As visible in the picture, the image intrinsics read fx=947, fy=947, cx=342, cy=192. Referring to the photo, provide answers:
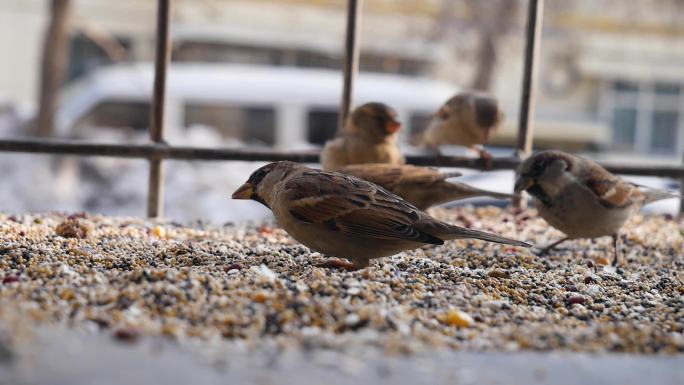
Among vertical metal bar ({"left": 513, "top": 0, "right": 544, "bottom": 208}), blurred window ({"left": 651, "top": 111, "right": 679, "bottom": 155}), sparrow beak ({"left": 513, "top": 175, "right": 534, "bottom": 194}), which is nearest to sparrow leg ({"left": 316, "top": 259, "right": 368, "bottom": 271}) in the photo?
sparrow beak ({"left": 513, "top": 175, "right": 534, "bottom": 194})

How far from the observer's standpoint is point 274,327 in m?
2.48

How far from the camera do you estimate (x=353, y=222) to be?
3639mm

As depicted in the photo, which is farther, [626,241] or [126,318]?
[626,241]

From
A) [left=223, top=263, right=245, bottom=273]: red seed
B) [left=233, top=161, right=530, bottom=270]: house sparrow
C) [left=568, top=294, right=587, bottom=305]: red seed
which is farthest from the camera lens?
[left=233, top=161, right=530, bottom=270]: house sparrow

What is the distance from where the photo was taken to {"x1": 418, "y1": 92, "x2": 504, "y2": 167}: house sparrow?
6480 millimetres

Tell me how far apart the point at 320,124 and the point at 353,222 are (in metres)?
10.9

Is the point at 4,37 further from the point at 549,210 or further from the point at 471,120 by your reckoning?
the point at 549,210

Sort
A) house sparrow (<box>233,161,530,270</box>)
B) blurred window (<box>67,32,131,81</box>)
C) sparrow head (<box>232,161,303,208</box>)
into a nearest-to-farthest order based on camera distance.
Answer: house sparrow (<box>233,161,530,270</box>), sparrow head (<box>232,161,303,208</box>), blurred window (<box>67,32,131,81</box>)

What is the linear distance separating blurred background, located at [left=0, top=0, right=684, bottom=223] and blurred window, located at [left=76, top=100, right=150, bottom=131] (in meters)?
0.02

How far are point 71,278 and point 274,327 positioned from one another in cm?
84

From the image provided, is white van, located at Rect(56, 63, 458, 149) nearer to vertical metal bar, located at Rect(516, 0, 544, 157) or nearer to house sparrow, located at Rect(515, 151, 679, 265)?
vertical metal bar, located at Rect(516, 0, 544, 157)

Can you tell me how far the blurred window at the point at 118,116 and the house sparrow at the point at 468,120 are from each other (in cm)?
842

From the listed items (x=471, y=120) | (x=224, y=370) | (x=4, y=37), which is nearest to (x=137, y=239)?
(x=224, y=370)

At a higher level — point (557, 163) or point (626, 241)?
point (557, 163)
